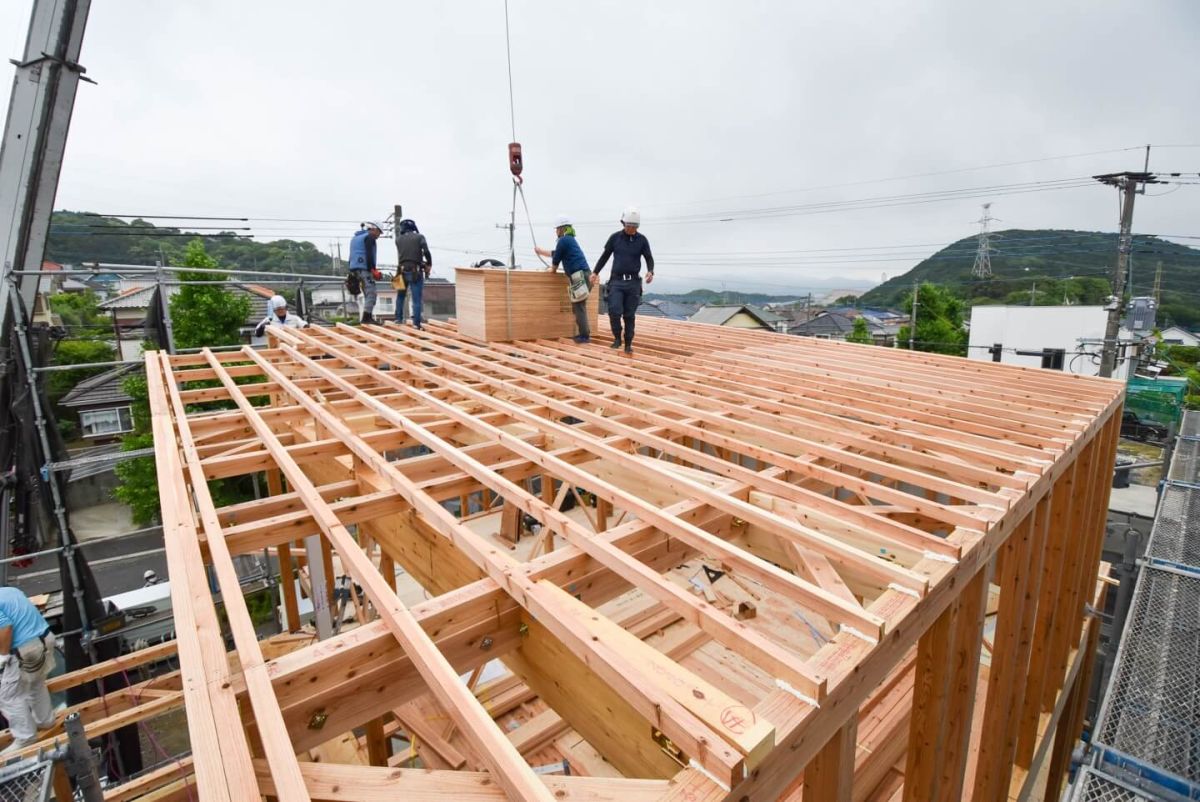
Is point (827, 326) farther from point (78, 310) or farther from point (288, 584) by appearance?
point (78, 310)

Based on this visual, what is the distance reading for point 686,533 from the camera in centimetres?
220

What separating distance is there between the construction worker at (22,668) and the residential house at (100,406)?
24739mm

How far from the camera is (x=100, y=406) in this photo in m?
25.6

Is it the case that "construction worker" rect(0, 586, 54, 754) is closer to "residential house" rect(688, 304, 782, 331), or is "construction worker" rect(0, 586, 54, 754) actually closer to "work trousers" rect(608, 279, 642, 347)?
"work trousers" rect(608, 279, 642, 347)

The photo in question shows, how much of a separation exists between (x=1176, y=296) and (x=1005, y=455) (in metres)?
76.8

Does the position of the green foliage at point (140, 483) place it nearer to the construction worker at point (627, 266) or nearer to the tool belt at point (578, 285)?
the tool belt at point (578, 285)

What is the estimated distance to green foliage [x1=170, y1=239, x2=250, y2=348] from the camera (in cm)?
1750

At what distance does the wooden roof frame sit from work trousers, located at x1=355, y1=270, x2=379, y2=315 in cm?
353

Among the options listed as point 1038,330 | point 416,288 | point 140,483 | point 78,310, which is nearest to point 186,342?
point 140,483

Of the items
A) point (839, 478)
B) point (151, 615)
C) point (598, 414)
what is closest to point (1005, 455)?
point (839, 478)

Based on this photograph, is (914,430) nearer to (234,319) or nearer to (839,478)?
(839,478)

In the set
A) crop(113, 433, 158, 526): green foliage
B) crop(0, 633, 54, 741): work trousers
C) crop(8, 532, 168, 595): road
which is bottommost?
crop(8, 532, 168, 595): road

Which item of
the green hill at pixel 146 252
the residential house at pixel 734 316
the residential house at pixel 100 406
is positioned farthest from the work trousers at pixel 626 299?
the residential house at pixel 734 316

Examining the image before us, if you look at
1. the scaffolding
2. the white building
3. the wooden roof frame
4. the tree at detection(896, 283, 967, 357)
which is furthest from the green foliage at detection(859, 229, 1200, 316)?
the wooden roof frame
